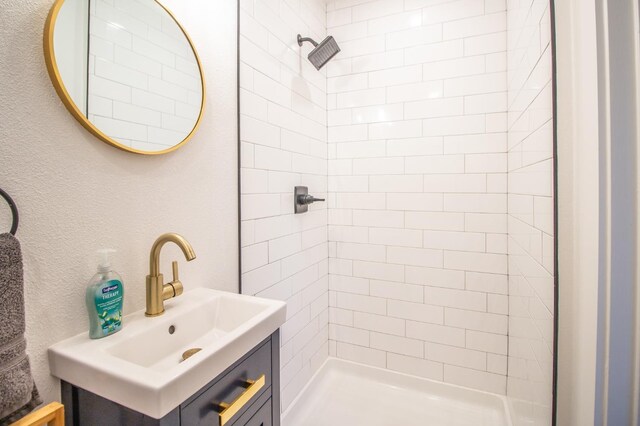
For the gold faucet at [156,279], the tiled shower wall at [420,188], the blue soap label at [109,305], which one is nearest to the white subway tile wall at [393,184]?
the tiled shower wall at [420,188]

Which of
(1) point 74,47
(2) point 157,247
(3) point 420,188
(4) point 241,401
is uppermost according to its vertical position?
(1) point 74,47

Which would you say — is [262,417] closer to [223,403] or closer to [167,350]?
[223,403]

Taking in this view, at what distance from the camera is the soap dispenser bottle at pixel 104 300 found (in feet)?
2.26

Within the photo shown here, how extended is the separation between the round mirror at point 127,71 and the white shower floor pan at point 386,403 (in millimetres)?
1517

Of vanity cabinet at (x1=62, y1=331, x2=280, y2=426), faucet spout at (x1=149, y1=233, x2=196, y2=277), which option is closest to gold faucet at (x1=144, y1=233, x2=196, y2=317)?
faucet spout at (x1=149, y1=233, x2=196, y2=277)

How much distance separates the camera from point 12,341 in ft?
1.71

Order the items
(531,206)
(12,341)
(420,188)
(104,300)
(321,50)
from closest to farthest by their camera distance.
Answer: (12,341) → (104,300) → (531,206) → (321,50) → (420,188)

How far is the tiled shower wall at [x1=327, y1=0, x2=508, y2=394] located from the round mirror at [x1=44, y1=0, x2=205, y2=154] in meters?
1.18

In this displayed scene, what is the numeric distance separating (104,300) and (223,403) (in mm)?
375

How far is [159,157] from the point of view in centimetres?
91

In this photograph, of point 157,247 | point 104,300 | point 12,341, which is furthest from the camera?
point 157,247

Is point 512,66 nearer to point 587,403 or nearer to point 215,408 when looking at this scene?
point 587,403

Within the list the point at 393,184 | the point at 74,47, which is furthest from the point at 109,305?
the point at 393,184

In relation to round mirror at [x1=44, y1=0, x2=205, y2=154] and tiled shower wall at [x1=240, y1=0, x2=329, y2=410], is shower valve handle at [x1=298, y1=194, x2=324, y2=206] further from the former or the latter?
round mirror at [x1=44, y1=0, x2=205, y2=154]
